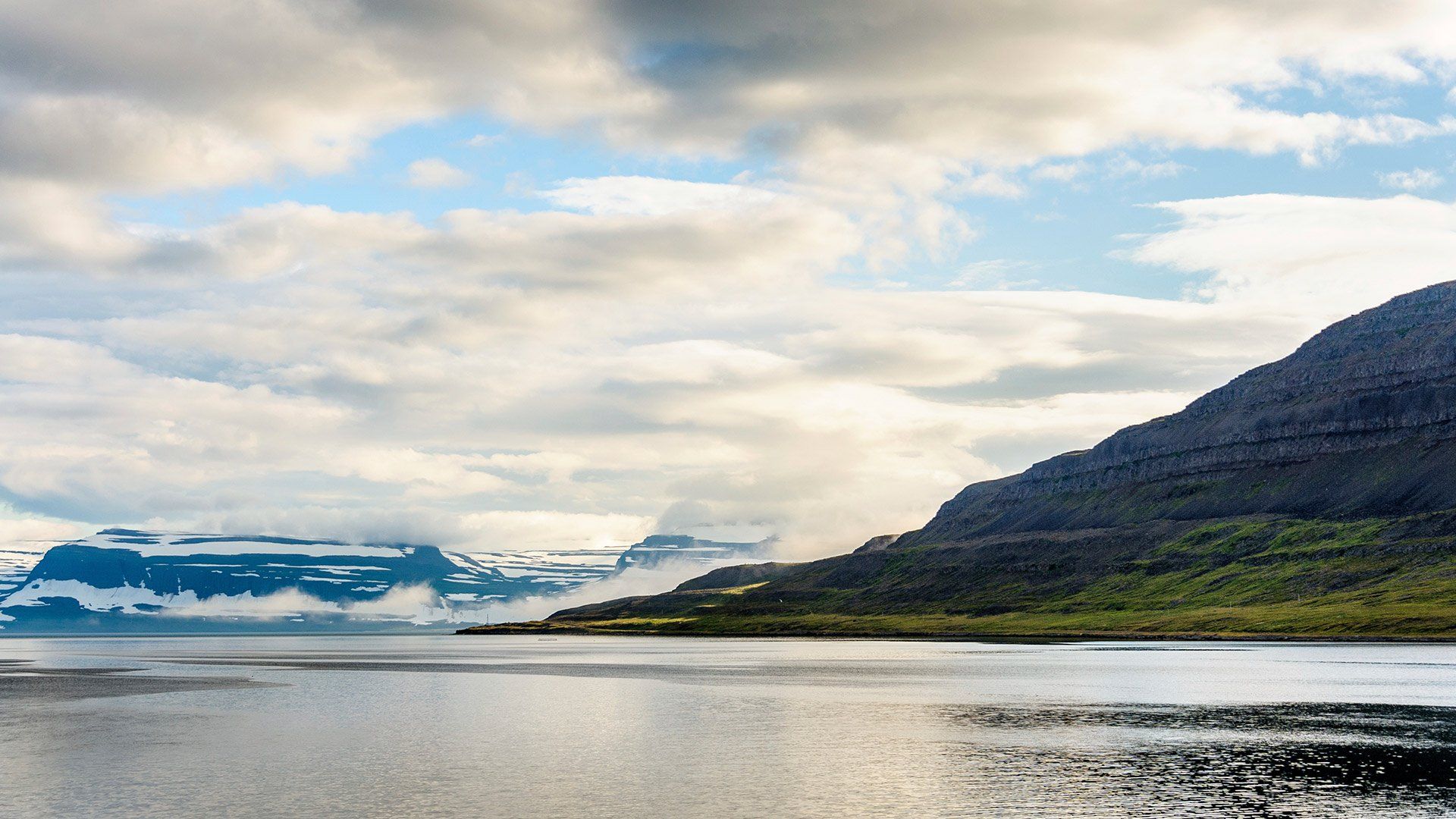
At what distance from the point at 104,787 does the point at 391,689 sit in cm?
7682

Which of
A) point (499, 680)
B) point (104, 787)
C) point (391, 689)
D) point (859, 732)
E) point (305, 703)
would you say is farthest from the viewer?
point (499, 680)

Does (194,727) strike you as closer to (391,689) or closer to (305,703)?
(305,703)

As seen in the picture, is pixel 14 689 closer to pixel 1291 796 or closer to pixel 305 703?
pixel 305 703

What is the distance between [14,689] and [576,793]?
11324cm

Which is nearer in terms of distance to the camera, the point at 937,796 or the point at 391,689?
the point at 937,796

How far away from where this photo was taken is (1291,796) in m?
57.1

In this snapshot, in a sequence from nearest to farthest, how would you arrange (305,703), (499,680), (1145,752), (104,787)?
(104,787) → (1145,752) → (305,703) → (499,680)

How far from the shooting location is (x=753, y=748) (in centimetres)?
7469

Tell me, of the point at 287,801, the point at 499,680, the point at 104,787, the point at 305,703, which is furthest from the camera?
the point at 499,680

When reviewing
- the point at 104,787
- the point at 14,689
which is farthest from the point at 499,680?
the point at 104,787

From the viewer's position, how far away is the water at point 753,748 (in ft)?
185

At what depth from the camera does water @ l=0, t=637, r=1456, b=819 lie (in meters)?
56.3

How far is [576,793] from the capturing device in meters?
59.0

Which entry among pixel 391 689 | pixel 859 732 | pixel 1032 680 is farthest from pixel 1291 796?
pixel 391 689
